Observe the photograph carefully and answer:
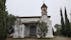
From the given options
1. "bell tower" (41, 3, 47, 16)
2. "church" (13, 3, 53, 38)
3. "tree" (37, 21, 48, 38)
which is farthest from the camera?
"bell tower" (41, 3, 47, 16)

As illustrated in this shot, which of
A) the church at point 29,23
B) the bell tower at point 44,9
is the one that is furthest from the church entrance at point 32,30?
the bell tower at point 44,9

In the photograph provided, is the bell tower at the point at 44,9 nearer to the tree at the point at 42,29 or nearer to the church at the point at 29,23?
the church at the point at 29,23

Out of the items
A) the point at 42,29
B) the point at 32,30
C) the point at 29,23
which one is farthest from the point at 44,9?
the point at 42,29

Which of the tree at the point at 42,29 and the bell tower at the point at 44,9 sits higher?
the bell tower at the point at 44,9

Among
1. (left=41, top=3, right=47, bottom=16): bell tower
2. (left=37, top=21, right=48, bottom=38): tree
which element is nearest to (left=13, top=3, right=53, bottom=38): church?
(left=41, top=3, right=47, bottom=16): bell tower

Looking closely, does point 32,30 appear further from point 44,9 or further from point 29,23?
point 44,9

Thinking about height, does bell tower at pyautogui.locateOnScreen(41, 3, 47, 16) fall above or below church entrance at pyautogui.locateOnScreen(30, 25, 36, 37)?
above

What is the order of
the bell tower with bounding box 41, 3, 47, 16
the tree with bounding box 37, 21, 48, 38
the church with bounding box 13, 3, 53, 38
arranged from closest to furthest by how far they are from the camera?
the tree with bounding box 37, 21, 48, 38, the church with bounding box 13, 3, 53, 38, the bell tower with bounding box 41, 3, 47, 16

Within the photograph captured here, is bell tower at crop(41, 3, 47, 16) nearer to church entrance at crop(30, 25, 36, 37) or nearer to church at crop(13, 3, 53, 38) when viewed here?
church at crop(13, 3, 53, 38)

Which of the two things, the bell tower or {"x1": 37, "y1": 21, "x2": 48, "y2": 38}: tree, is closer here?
{"x1": 37, "y1": 21, "x2": 48, "y2": 38}: tree

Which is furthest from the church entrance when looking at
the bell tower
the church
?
the bell tower

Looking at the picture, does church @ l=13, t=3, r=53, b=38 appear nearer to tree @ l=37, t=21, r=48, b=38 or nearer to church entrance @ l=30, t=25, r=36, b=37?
church entrance @ l=30, t=25, r=36, b=37

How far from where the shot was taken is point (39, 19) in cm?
2867

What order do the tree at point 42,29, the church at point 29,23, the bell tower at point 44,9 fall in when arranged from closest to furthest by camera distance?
the tree at point 42,29, the church at point 29,23, the bell tower at point 44,9
